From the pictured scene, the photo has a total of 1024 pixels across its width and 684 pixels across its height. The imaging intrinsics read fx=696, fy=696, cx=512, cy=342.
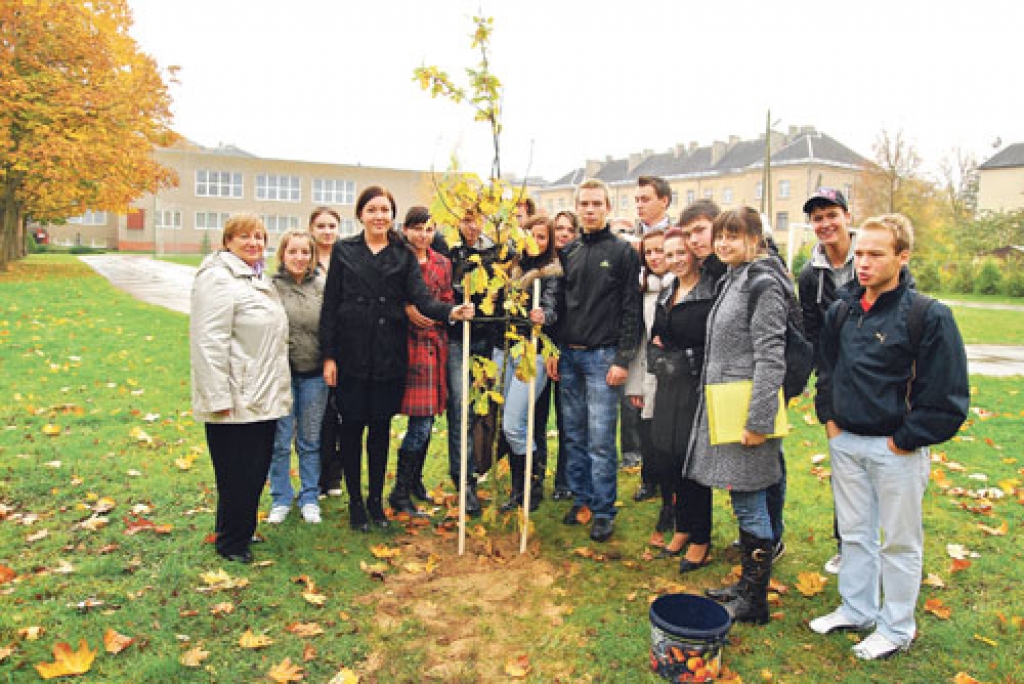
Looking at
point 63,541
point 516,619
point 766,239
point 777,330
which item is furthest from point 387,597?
point 766,239

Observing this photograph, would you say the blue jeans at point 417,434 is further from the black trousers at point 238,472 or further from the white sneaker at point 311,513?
the black trousers at point 238,472

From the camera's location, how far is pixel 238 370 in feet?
13.7

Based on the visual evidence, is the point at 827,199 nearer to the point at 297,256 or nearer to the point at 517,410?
the point at 517,410

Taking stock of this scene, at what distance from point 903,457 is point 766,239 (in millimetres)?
1434

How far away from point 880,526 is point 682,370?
1.35 meters

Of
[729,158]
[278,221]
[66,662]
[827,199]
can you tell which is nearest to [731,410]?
[827,199]

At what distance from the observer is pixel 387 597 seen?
13.2 ft

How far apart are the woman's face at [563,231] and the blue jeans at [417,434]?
1.65 meters

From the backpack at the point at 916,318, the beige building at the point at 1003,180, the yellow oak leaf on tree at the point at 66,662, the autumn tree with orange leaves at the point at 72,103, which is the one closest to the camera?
the yellow oak leaf on tree at the point at 66,662

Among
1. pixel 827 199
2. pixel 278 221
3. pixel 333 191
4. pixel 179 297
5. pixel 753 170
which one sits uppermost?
pixel 753 170

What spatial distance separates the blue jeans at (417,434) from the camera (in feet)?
17.0

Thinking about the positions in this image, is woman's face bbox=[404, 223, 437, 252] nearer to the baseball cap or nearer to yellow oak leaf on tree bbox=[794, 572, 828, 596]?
the baseball cap

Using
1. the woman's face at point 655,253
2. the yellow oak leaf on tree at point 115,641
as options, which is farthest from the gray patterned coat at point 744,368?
the yellow oak leaf on tree at point 115,641

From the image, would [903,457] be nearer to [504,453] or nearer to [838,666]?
[838,666]
